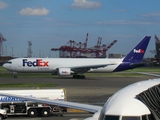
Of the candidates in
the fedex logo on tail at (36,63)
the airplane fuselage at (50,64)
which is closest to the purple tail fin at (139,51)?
the airplane fuselage at (50,64)

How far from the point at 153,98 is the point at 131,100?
155 centimetres

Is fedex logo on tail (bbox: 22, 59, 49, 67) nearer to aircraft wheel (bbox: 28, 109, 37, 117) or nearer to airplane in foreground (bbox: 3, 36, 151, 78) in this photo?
airplane in foreground (bbox: 3, 36, 151, 78)

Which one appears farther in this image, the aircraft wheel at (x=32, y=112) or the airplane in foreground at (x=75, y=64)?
the airplane in foreground at (x=75, y=64)

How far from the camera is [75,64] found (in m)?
62.8

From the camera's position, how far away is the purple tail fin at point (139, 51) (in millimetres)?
64438

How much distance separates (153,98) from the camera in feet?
33.8

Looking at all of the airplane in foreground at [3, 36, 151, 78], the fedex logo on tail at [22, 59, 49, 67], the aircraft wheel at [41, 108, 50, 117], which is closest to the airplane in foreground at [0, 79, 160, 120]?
the aircraft wheel at [41, 108, 50, 117]

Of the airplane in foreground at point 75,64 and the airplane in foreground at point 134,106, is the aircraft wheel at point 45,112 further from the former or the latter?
the airplane in foreground at point 75,64

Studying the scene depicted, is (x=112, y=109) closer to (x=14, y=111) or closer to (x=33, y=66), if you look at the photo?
(x=14, y=111)

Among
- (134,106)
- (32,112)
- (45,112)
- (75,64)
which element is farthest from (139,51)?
(134,106)

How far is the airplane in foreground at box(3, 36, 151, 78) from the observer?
59750mm

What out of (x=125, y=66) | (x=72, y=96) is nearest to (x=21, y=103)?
(x=72, y=96)

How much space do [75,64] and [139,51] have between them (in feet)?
41.3

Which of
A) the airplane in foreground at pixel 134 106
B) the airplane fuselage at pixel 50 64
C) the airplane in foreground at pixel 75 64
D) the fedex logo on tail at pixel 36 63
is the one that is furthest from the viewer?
the airplane in foreground at pixel 75 64
